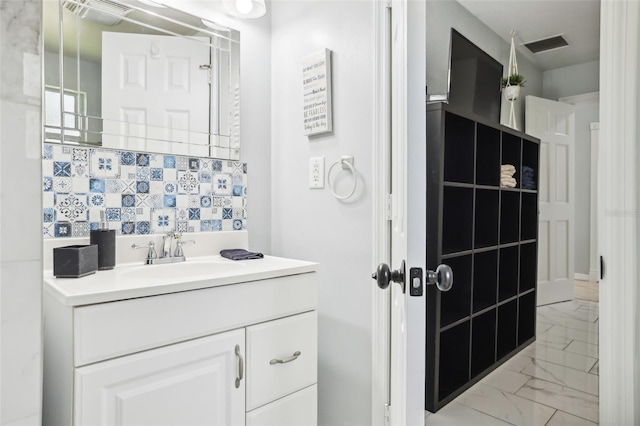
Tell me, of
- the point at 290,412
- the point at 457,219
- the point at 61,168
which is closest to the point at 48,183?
the point at 61,168

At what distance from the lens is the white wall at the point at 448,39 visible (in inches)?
74.9

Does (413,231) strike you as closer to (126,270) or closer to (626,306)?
(626,306)

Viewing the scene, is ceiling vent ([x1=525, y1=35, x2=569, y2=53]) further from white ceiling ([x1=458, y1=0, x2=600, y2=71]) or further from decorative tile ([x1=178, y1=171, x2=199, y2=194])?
decorative tile ([x1=178, y1=171, x2=199, y2=194])

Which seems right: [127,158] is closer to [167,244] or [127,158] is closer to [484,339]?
[167,244]

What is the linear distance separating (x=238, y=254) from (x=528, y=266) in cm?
171

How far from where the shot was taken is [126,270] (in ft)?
4.35

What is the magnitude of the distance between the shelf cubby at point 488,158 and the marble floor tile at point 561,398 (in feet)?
3.48

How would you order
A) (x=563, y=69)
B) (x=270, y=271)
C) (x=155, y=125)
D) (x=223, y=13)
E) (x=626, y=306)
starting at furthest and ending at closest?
(x=223, y=13), (x=155, y=125), (x=563, y=69), (x=270, y=271), (x=626, y=306)

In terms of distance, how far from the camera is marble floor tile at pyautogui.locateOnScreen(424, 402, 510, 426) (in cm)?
163

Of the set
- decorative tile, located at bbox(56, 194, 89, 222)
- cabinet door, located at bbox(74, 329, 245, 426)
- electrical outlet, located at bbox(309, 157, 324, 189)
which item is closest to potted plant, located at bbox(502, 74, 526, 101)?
electrical outlet, located at bbox(309, 157, 324, 189)

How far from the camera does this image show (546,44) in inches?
66.9

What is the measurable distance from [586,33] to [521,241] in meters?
1.19

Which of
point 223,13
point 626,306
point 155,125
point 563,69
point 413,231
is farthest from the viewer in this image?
point 223,13

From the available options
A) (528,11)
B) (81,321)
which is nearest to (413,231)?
(81,321)
